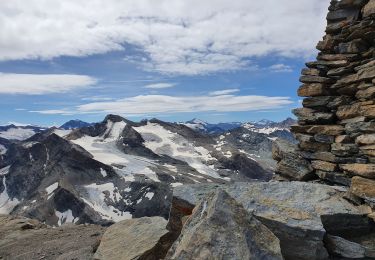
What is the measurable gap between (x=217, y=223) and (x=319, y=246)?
382 centimetres

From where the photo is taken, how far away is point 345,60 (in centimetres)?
2061

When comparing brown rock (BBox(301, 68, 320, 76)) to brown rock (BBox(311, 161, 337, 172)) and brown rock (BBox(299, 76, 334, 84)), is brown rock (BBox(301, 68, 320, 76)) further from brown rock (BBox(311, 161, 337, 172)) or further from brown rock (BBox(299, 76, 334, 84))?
brown rock (BBox(311, 161, 337, 172))

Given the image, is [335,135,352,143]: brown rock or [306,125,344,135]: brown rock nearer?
[335,135,352,143]: brown rock

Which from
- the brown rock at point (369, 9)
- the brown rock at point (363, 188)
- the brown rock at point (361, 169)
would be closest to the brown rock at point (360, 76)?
the brown rock at point (369, 9)

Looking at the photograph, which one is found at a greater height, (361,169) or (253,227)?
(361,169)

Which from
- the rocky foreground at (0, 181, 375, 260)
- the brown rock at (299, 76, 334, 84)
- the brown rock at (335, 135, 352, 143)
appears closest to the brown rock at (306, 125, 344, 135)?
the brown rock at (335, 135, 352, 143)

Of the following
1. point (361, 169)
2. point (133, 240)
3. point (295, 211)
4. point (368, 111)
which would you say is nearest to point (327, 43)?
point (368, 111)

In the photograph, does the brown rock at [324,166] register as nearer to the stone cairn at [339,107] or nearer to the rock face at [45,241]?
the stone cairn at [339,107]

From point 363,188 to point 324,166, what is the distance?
4.14 meters

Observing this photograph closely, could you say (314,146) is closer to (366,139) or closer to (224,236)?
(366,139)

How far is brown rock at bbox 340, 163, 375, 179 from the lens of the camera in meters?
16.2

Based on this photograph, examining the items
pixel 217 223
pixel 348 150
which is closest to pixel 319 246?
pixel 217 223

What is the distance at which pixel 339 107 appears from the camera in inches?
806

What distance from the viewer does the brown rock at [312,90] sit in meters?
21.7
